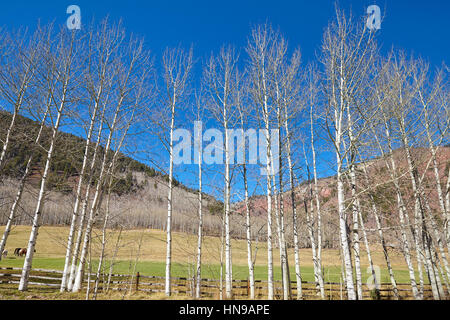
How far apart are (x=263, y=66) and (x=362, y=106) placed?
4599mm

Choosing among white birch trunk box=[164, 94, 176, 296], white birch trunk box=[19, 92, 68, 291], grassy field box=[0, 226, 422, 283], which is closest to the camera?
white birch trunk box=[19, 92, 68, 291]

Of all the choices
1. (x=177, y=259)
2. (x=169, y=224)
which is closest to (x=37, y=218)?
(x=169, y=224)

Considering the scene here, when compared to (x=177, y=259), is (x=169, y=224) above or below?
above

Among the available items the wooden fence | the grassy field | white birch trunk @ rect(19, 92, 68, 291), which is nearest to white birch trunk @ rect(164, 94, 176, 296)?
the grassy field

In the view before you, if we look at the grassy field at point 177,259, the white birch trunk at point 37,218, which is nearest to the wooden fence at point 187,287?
Answer: the grassy field at point 177,259

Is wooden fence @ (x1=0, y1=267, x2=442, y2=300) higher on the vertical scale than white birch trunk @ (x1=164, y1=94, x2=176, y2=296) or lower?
lower

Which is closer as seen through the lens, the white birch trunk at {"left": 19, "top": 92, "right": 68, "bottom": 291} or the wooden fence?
the white birch trunk at {"left": 19, "top": 92, "right": 68, "bottom": 291}

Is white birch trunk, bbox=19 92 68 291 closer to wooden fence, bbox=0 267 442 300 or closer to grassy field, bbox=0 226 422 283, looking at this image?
grassy field, bbox=0 226 422 283

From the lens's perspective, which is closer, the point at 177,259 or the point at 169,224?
the point at 169,224

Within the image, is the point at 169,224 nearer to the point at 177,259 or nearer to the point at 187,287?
the point at 187,287

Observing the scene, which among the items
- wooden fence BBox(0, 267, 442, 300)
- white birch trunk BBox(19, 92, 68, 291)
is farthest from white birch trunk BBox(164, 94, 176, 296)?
white birch trunk BBox(19, 92, 68, 291)

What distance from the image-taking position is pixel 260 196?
11867 millimetres

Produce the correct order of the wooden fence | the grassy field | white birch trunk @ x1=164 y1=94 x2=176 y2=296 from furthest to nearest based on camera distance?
the wooden fence
the grassy field
white birch trunk @ x1=164 y1=94 x2=176 y2=296

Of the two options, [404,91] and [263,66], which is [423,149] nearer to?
[404,91]
